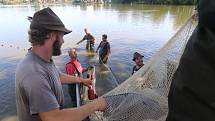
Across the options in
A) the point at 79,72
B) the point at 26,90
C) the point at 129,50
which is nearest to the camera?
the point at 26,90

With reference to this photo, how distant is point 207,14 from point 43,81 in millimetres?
1948

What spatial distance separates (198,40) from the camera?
4.37ft

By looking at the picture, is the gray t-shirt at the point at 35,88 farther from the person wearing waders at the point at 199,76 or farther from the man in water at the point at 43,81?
the person wearing waders at the point at 199,76

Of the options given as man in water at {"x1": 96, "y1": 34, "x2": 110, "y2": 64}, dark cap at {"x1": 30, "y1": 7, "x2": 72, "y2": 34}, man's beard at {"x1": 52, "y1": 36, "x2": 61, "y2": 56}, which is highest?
dark cap at {"x1": 30, "y1": 7, "x2": 72, "y2": 34}

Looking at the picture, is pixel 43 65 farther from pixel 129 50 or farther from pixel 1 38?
pixel 1 38

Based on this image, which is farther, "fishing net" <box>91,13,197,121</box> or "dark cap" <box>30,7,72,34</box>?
"fishing net" <box>91,13,197,121</box>

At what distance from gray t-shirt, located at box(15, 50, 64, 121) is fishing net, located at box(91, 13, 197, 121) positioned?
2.66 feet

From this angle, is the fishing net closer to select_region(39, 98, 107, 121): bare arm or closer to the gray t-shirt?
select_region(39, 98, 107, 121): bare arm

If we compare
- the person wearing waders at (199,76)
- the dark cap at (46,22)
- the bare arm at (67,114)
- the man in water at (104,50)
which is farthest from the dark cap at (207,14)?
the man in water at (104,50)

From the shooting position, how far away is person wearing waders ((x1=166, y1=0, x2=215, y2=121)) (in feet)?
4.16

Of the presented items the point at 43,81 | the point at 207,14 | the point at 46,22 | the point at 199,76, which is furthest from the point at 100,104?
the point at 207,14

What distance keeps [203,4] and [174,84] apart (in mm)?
421

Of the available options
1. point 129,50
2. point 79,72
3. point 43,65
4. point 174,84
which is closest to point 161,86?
point 43,65

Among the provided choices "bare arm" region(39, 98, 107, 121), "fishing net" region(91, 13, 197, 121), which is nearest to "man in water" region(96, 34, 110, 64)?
"fishing net" region(91, 13, 197, 121)
